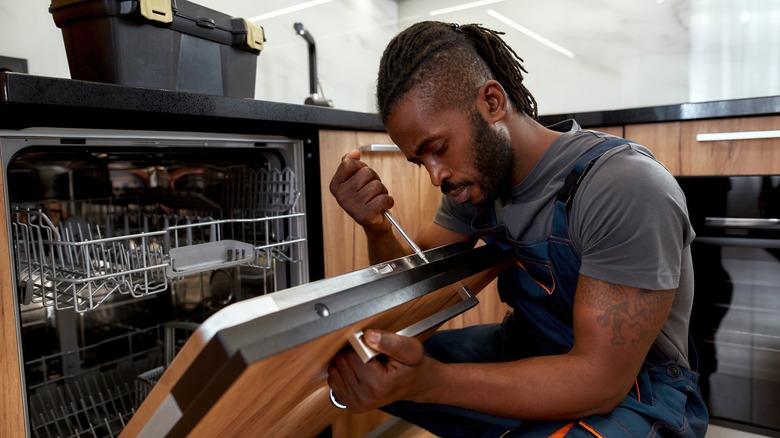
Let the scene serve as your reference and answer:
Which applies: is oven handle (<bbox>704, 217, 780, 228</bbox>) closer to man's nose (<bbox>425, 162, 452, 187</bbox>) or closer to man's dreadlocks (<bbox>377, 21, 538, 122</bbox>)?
man's dreadlocks (<bbox>377, 21, 538, 122</bbox>)

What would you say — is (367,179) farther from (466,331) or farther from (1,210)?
(1,210)

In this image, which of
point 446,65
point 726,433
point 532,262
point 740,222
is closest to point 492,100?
point 446,65

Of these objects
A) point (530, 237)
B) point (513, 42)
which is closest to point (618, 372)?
point (530, 237)

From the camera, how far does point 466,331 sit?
1168 millimetres

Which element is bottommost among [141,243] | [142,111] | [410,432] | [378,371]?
[410,432]

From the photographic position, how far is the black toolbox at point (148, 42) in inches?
35.0

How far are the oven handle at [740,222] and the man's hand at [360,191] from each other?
3.32ft

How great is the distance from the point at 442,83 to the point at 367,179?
0.25 m

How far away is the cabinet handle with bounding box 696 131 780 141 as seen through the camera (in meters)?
1.37

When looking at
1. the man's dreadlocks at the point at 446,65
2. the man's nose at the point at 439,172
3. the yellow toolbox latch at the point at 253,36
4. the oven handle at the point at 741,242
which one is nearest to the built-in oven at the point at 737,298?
the oven handle at the point at 741,242

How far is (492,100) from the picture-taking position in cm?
93

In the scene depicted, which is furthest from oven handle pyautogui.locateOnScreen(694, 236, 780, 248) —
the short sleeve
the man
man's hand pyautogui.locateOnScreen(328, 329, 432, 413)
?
man's hand pyautogui.locateOnScreen(328, 329, 432, 413)

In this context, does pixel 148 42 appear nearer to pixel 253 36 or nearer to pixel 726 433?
pixel 253 36

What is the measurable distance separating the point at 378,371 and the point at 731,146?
1311 mm
